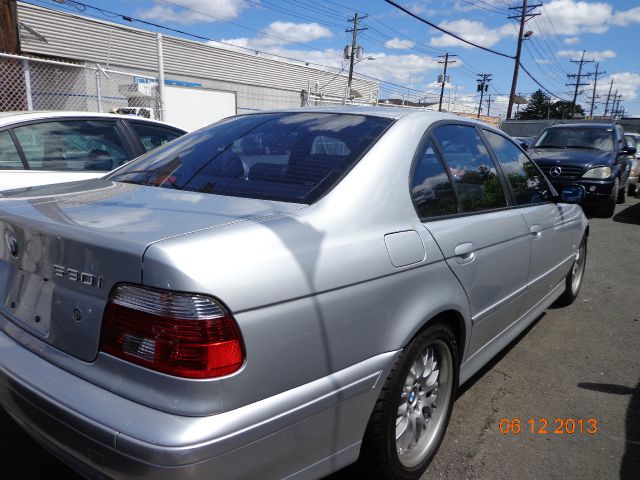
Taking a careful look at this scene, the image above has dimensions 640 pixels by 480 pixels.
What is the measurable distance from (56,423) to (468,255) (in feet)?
6.05

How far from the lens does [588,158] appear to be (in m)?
9.37

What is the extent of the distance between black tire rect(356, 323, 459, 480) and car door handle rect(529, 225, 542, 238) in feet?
3.87

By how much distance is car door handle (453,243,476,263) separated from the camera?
233 centimetres

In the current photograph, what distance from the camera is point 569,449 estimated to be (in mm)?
2617

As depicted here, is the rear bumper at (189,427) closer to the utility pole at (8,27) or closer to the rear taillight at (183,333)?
the rear taillight at (183,333)

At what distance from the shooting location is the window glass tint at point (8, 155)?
164 inches

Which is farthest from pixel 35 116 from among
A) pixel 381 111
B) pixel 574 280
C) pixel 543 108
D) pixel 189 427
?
pixel 543 108

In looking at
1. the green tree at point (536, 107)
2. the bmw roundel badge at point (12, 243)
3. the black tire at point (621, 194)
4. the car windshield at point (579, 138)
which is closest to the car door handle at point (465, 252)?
the bmw roundel badge at point (12, 243)

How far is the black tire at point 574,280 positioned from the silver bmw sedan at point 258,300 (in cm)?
228

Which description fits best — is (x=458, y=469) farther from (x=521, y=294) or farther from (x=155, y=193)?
(x=155, y=193)

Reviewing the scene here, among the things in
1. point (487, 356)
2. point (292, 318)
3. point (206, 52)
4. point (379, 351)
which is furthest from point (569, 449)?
point (206, 52)

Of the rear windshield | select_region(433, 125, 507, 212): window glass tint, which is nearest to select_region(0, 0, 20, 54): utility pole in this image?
the rear windshield

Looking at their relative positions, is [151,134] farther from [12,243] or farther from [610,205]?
[610,205]

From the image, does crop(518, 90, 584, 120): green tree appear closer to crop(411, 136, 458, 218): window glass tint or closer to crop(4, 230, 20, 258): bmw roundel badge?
crop(411, 136, 458, 218): window glass tint
